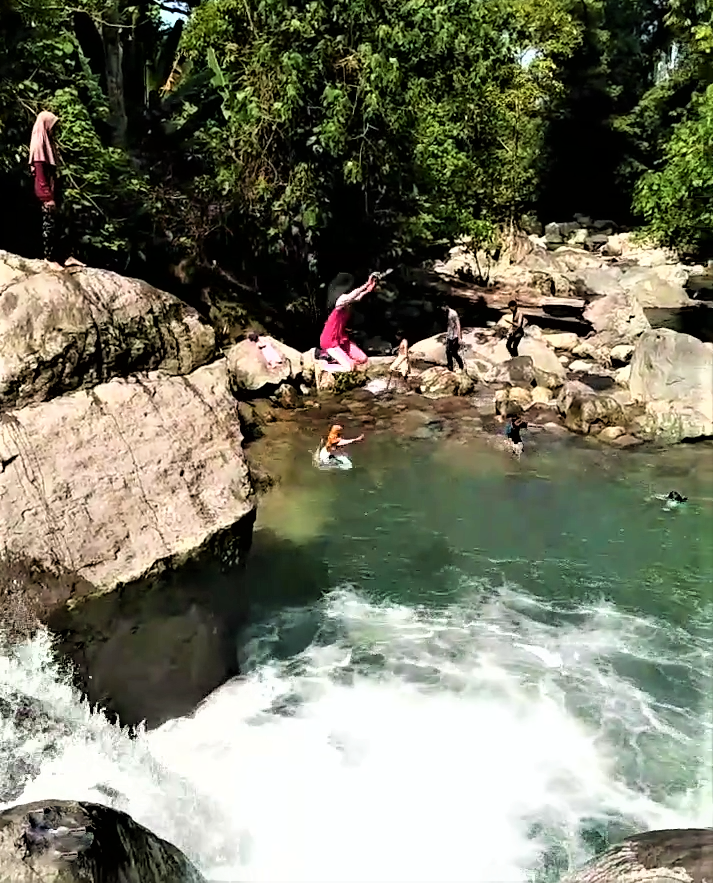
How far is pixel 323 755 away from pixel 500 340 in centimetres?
1481

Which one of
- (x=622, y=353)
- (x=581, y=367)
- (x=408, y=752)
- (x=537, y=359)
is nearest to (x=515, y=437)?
(x=537, y=359)

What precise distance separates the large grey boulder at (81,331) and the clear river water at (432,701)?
2.46m

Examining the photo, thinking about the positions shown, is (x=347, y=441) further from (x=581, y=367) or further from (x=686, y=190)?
(x=686, y=190)

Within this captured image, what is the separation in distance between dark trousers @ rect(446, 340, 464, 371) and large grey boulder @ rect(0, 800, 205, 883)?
14.9 metres

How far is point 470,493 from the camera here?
13672mm

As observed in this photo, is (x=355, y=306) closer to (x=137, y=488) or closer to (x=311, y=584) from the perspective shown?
(x=311, y=584)

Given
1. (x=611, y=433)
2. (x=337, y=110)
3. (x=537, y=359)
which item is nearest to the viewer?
(x=611, y=433)

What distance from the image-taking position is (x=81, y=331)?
8805mm

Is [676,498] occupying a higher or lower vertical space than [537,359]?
lower

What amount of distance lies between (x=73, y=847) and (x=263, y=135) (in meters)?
15.8

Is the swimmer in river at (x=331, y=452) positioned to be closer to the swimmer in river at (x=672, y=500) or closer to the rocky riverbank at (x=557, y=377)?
the rocky riverbank at (x=557, y=377)

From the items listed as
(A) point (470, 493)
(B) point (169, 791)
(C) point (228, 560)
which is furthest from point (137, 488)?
(A) point (470, 493)

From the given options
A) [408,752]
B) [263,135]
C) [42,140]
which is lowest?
[408,752]

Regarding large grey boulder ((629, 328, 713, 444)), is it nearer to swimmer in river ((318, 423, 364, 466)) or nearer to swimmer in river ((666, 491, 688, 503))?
swimmer in river ((666, 491, 688, 503))
